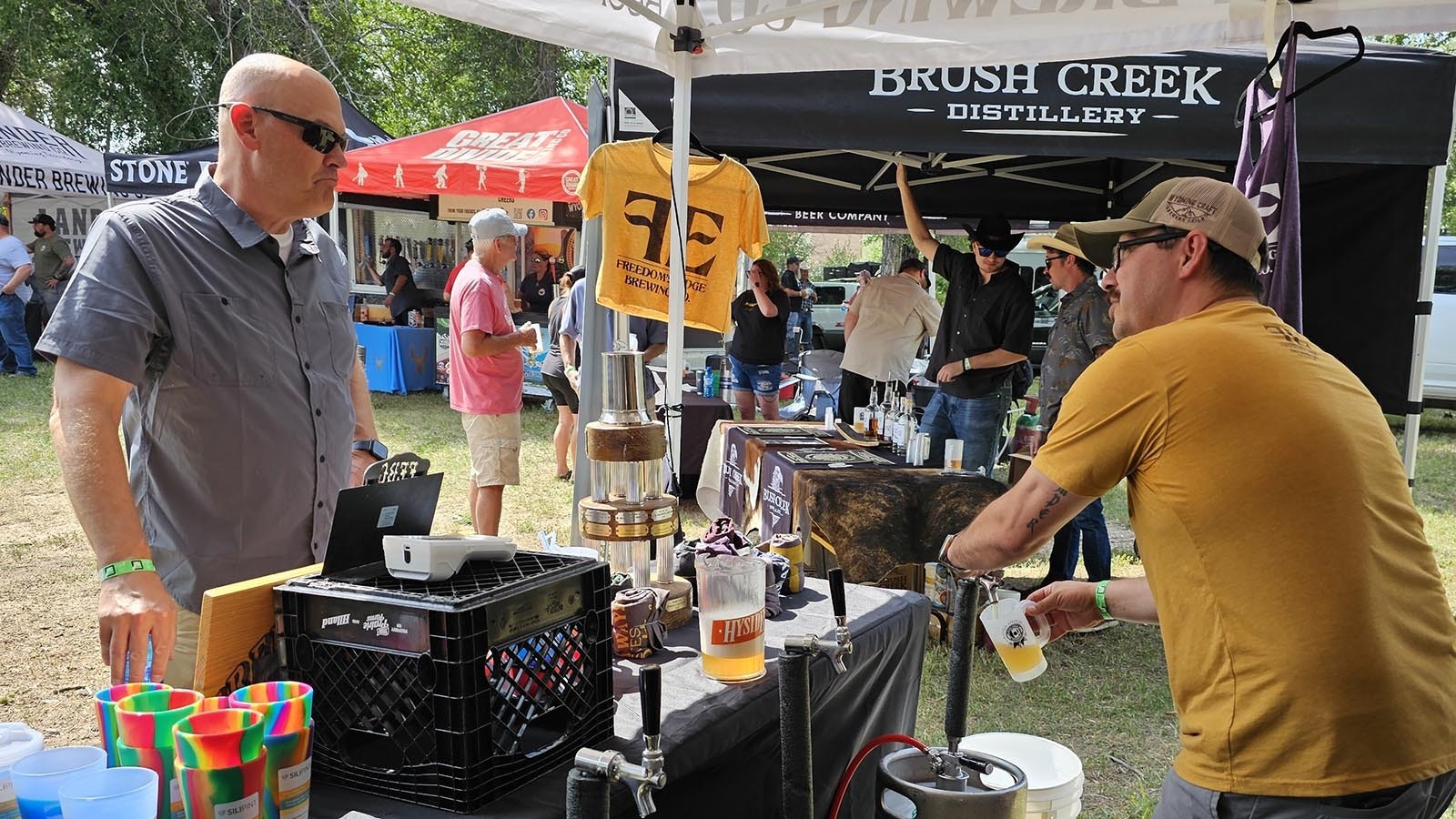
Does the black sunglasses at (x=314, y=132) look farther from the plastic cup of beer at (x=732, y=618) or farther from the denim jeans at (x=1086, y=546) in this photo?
the denim jeans at (x=1086, y=546)

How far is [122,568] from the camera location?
1.67 metres

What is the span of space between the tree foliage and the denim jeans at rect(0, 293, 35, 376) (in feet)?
18.6

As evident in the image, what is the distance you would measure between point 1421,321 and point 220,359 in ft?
18.0

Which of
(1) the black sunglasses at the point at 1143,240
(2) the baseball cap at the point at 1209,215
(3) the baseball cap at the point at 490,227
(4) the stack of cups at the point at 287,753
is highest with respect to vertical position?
(3) the baseball cap at the point at 490,227

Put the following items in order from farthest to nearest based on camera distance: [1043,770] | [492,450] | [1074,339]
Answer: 1. [492,450]
2. [1074,339]
3. [1043,770]

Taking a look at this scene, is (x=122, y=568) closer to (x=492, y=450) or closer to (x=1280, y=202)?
(x=1280, y=202)

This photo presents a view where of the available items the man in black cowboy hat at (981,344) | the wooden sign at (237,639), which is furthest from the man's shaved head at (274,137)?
the man in black cowboy hat at (981,344)

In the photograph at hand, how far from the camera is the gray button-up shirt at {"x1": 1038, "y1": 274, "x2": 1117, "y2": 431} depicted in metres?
5.00

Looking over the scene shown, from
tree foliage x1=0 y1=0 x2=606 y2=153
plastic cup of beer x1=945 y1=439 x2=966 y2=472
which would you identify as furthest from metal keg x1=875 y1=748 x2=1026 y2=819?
tree foliage x1=0 y1=0 x2=606 y2=153

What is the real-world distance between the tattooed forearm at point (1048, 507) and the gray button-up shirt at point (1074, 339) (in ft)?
11.1

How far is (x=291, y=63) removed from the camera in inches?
81.1

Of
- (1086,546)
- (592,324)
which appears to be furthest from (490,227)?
(1086,546)

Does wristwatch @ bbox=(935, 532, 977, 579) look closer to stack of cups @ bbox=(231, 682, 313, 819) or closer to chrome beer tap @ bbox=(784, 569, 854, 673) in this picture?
chrome beer tap @ bbox=(784, 569, 854, 673)

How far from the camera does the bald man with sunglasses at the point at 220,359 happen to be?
1.83 m
